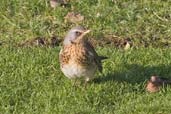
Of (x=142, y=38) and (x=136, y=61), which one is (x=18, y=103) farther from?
(x=142, y=38)

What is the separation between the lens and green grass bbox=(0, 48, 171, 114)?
291 inches

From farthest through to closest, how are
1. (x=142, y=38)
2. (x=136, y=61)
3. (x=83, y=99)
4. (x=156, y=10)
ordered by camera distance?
(x=156, y=10), (x=142, y=38), (x=136, y=61), (x=83, y=99)

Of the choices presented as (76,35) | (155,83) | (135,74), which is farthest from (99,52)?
(155,83)

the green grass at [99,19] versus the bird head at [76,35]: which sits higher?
the bird head at [76,35]

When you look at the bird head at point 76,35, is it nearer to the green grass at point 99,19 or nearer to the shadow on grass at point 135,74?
the shadow on grass at point 135,74

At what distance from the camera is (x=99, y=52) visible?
8.94 m

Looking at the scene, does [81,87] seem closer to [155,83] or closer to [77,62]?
[77,62]

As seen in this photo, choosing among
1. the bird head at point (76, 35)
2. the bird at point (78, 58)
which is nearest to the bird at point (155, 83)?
the bird at point (78, 58)

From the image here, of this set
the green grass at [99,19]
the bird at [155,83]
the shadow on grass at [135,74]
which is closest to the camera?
the bird at [155,83]

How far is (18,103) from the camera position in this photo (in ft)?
24.9

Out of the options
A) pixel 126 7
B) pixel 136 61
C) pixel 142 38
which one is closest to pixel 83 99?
pixel 136 61

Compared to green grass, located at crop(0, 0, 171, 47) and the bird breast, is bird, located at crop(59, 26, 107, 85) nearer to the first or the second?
the bird breast

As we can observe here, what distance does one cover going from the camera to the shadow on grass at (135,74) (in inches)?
318

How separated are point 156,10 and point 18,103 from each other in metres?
3.48
